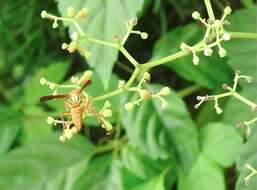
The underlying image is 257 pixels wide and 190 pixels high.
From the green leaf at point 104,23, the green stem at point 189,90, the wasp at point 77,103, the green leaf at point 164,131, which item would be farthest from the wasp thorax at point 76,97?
the green stem at point 189,90

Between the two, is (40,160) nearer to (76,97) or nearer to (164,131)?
(164,131)

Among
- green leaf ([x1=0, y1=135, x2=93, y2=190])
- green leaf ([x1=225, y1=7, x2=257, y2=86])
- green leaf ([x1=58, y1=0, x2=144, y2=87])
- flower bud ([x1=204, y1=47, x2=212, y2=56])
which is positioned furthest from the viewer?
green leaf ([x1=0, y1=135, x2=93, y2=190])

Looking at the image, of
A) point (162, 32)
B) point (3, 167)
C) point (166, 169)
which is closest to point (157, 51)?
point (162, 32)

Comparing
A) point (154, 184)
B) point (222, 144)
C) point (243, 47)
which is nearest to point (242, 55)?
point (243, 47)

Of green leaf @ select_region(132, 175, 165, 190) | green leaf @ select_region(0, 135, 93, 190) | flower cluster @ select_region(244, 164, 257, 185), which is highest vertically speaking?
flower cluster @ select_region(244, 164, 257, 185)

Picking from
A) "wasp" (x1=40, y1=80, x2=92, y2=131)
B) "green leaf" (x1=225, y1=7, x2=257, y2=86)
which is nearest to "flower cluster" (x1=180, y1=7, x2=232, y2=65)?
"wasp" (x1=40, y1=80, x2=92, y2=131)

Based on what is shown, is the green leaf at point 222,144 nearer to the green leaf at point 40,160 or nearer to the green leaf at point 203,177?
the green leaf at point 203,177

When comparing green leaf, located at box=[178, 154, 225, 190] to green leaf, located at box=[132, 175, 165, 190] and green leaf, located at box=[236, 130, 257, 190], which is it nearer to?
green leaf, located at box=[132, 175, 165, 190]
